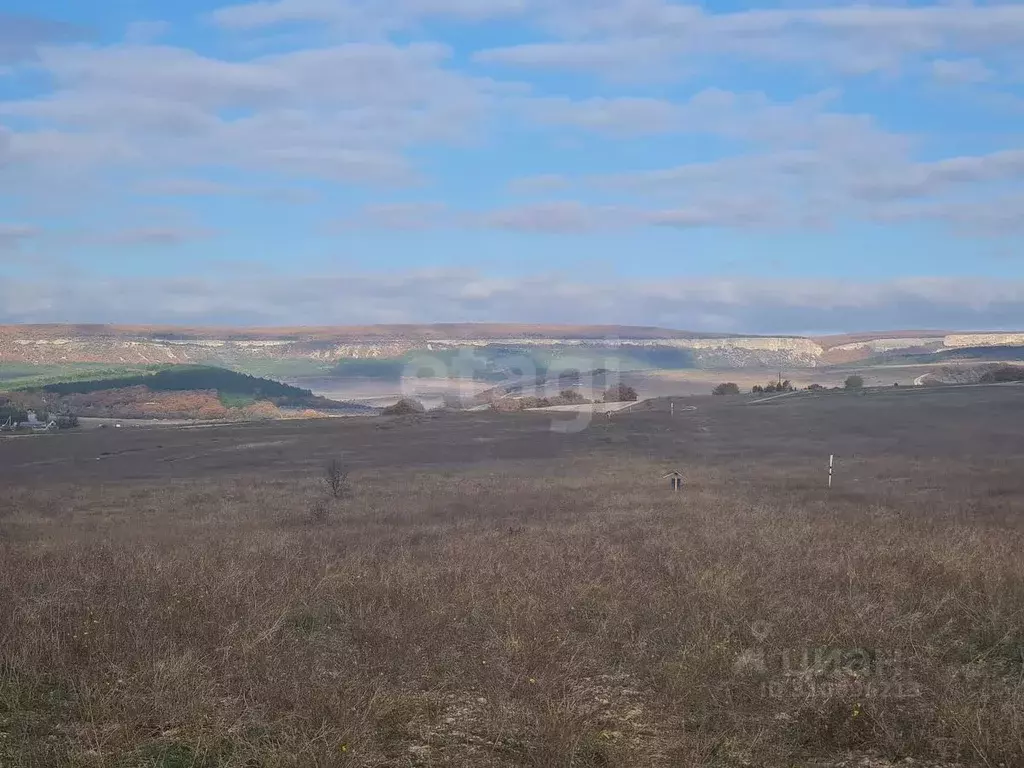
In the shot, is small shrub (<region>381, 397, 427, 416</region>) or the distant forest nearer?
small shrub (<region>381, 397, 427, 416</region>)

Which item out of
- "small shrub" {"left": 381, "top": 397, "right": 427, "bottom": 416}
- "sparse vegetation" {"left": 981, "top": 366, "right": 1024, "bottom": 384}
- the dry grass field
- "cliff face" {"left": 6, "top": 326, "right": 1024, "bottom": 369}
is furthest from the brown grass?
"cliff face" {"left": 6, "top": 326, "right": 1024, "bottom": 369}

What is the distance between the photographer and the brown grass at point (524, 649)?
4.78 meters

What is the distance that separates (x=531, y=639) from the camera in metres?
6.55

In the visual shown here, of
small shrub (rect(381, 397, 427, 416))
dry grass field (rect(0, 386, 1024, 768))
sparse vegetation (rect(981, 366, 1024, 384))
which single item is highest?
sparse vegetation (rect(981, 366, 1024, 384))

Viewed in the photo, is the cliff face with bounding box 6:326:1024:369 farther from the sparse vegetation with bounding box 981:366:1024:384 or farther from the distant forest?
the sparse vegetation with bounding box 981:366:1024:384

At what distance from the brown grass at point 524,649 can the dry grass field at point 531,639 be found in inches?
1.0

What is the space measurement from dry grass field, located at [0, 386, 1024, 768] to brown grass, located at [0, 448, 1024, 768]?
0.08ft

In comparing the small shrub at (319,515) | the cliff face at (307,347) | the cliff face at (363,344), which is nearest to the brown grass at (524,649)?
the small shrub at (319,515)

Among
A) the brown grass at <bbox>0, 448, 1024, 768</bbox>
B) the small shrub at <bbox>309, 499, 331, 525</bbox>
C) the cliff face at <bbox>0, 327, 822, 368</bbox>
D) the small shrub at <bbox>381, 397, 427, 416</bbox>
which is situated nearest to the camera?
the brown grass at <bbox>0, 448, 1024, 768</bbox>

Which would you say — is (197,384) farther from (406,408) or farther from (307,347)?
(307,347)

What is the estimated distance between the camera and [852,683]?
563 centimetres

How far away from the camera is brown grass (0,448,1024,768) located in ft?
15.7

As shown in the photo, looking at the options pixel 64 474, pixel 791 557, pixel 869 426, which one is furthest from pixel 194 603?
pixel 869 426

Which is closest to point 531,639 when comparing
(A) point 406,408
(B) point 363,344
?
(A) point 406,408
